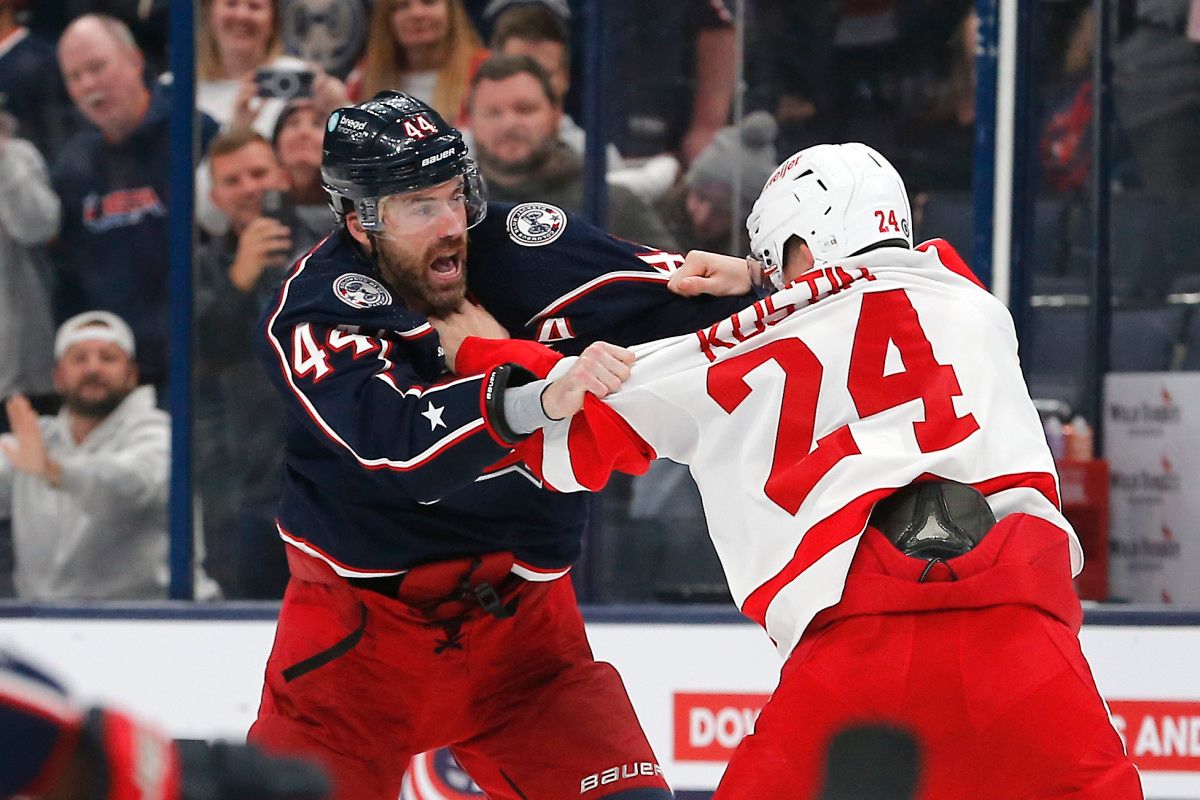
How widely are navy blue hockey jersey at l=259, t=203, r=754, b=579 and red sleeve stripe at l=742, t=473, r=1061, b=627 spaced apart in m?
0.46

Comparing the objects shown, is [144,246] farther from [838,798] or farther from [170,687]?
[838,798]

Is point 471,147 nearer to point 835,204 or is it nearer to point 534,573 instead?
point 534,573

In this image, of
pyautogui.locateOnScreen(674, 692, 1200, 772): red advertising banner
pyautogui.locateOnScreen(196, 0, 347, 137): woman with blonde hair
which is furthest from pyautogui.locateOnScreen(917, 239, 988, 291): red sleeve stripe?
pyautogui.locateOnScreen(196, 0, 347, 137): woman with blonde hair

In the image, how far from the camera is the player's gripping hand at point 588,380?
2.31 meters

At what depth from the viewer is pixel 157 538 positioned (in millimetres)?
4336

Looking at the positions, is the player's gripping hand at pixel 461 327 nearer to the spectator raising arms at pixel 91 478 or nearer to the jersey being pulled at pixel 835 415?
the jersey being pulled at pixel 835 415

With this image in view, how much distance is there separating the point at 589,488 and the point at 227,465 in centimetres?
214

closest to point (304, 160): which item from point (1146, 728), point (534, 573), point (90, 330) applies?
point (90, 330)

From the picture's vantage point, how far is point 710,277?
281 centimetres

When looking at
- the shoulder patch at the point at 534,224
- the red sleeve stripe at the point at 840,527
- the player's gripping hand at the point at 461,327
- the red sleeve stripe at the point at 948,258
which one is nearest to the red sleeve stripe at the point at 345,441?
the player's gripping hand at the point at 461,327

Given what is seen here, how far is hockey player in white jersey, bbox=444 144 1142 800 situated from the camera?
1.96m

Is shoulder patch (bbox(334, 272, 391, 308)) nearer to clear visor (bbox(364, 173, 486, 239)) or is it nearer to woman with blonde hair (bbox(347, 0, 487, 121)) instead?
clear visor (bbox(364, 173, 486, 239))

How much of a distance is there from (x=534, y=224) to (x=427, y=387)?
480 millimetres

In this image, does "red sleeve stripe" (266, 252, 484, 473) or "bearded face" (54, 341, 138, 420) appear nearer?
"red sleeve stripe" (266, 252, 484, 473)
